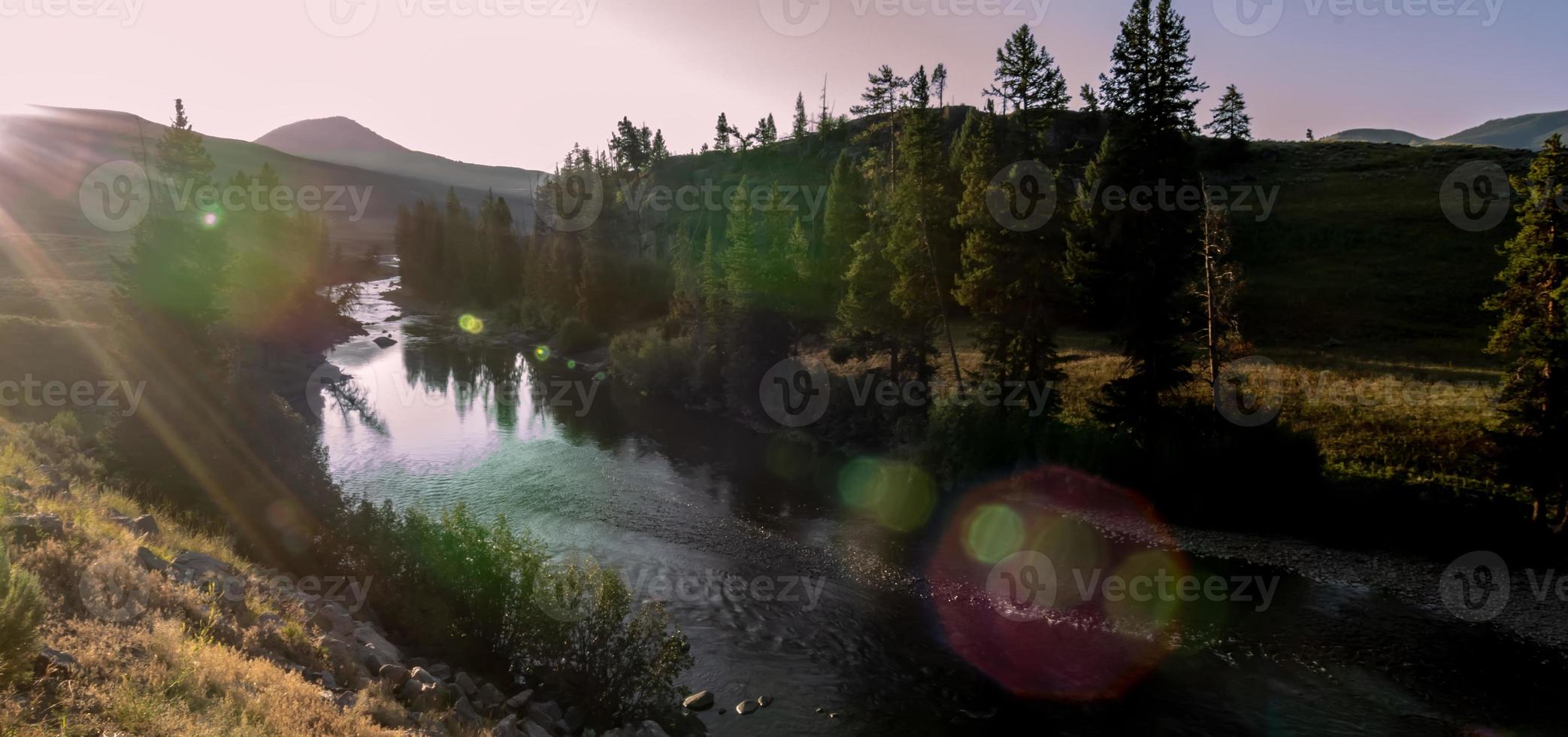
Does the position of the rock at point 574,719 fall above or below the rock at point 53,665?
below

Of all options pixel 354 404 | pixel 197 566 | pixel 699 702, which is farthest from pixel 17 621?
pixel 354 404

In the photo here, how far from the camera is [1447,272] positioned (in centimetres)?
5147

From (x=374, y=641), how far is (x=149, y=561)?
409 centimetres

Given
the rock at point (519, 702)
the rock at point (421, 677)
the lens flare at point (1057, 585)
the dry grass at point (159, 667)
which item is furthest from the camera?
the lens flare at point (1057, 585)

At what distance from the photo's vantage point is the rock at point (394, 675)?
1180 centimetres

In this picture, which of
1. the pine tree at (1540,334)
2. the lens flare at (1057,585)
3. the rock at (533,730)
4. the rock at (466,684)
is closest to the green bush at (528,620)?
the rock at (466,684)

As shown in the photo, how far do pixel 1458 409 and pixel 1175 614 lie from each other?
1934 centimetres

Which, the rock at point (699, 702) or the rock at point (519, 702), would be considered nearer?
the rock at point (519, 702)

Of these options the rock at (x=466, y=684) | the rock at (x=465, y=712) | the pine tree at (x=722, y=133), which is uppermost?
the pine tree at (x=722, y=133)

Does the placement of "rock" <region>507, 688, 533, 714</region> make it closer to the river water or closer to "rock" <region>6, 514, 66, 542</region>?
the river water

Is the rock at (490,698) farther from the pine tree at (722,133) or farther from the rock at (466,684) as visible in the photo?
the pine tree at (722,133)

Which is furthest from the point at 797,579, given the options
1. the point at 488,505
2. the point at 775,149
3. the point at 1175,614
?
the point at 775,149

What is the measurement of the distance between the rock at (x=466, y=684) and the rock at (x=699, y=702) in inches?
183

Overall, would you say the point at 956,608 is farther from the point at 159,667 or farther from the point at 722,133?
the point at 722,133
